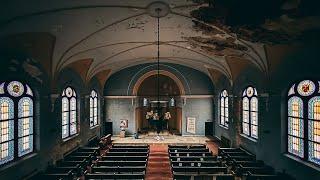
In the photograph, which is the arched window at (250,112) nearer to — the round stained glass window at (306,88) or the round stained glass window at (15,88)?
the round stained glass window at (306,88)

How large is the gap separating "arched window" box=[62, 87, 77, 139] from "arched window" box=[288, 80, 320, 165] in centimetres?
1395

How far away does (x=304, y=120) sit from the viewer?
13.8 m

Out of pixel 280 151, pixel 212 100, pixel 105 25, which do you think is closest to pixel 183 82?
pixel 212 100

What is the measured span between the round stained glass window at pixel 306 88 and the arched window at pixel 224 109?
11.0 meters

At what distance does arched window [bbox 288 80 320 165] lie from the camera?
43.2 feet

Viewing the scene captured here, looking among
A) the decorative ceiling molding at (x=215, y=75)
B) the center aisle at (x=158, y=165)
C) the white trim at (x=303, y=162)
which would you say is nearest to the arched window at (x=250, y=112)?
the white trim at (x=303, y=162)

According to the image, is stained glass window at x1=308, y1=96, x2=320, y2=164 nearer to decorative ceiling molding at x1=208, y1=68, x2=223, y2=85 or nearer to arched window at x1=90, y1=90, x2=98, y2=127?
decorative ceiling molding at x1=208, y1=68, x2=223, y2=85

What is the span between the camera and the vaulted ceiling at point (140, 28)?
10352mm

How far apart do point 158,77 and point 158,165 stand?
5.65 m

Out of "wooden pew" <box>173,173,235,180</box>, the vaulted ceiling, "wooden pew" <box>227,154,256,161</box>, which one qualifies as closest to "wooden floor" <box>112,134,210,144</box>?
"wooden pew" <box>227,154,256,161</box>

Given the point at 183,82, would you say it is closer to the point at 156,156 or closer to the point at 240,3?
the point at 156,156

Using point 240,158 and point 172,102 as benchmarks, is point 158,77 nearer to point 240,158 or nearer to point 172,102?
point 240,158

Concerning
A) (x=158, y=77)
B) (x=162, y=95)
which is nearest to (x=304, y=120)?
(x=158, y=77)

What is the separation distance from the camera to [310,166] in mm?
12492
